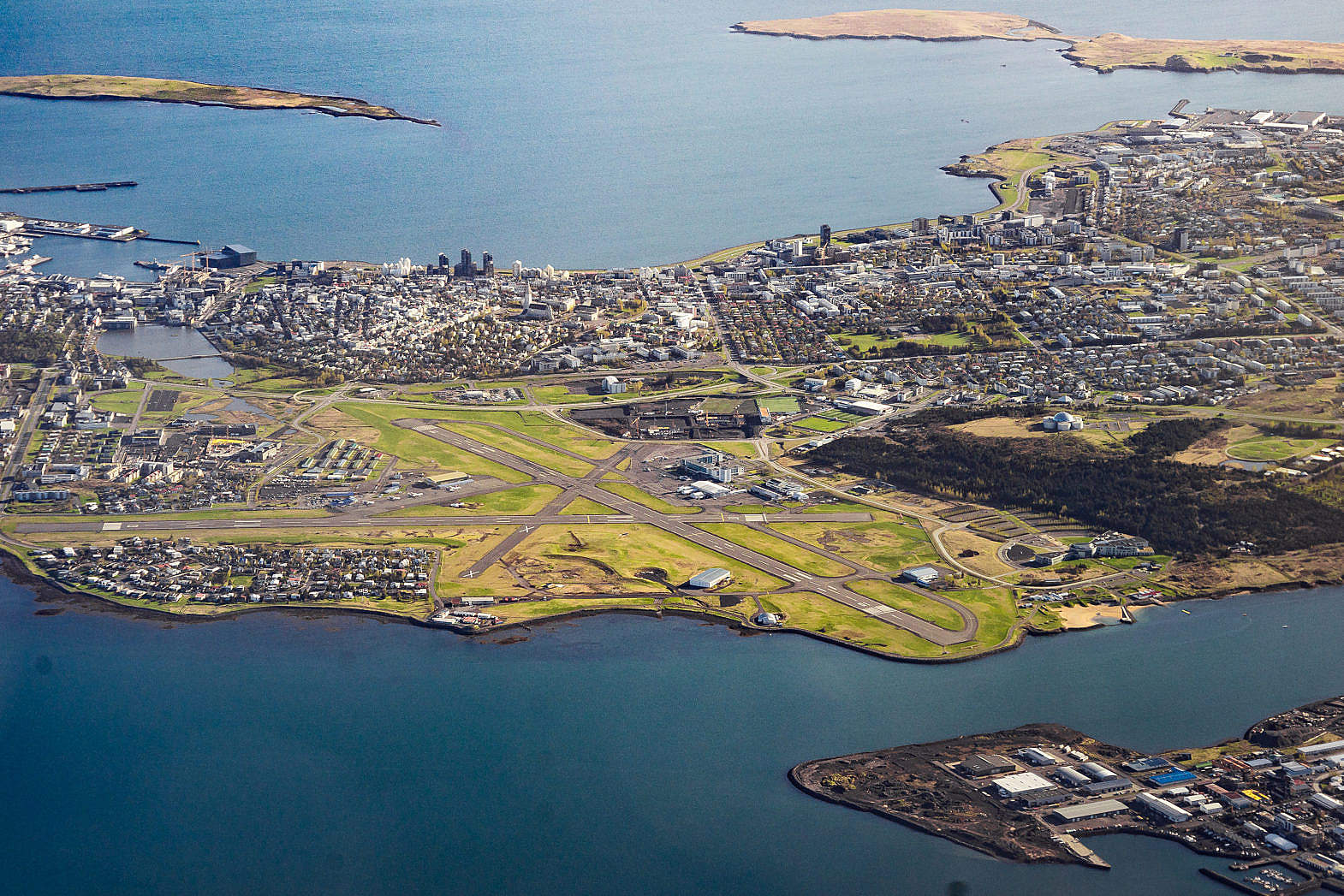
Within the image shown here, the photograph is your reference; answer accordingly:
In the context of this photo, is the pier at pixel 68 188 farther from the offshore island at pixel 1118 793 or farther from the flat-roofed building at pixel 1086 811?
the flat-roofed building at pixel 1086 811

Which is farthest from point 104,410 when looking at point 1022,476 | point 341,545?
point 1022,476

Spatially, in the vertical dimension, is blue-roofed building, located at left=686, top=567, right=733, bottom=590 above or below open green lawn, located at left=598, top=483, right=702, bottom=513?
below

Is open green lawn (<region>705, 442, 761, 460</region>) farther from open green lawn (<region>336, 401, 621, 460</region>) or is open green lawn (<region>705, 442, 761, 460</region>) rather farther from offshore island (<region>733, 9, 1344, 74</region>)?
offshore island (<region>733, 9, 1344, 74</region>)

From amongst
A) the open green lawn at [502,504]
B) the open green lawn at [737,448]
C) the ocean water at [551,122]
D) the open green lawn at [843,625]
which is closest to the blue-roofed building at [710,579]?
the open green lawn at [843,625]

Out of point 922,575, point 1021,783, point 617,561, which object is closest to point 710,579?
point 617,561

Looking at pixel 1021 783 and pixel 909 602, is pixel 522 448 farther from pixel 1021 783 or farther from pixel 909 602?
pixel 1021 783

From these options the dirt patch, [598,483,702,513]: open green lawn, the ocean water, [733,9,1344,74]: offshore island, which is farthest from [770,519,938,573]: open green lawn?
[733,9,1344,74]: offshore island

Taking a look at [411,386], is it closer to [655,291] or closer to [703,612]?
[655,291]
